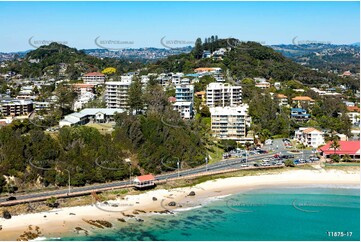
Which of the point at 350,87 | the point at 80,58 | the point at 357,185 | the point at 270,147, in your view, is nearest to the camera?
the point at 357,185

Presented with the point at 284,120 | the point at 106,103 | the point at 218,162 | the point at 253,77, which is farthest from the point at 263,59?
the point at 218,162

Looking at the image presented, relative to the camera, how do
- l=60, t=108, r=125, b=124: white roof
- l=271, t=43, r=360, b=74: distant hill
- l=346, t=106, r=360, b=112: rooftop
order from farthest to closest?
l=271, t=43, r=360, b=74: distant hill → l=346, t=106, r=360, b=112: rooftop → l=60, t=108, r=125, b=124: white roof

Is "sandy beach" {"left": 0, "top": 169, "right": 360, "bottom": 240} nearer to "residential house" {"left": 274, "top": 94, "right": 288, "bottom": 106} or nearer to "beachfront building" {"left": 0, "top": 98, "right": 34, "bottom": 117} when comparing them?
"residential house" {"left": 274, "top": 94, "right": 288, "bottom": 106}

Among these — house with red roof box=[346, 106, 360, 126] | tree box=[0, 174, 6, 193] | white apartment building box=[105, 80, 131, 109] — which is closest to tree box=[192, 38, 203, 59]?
house with red roof box=[346, 106, 360, 126]

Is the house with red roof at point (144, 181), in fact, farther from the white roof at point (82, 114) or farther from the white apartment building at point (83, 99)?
the white apartment building at point (83, 99)

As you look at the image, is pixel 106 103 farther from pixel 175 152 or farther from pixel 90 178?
pixel 90 178
